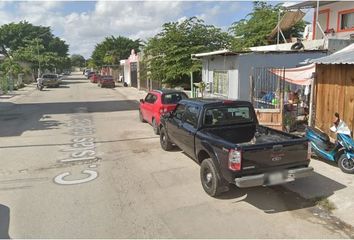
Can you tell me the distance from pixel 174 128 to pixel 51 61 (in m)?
59.5

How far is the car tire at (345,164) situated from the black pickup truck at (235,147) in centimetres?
175

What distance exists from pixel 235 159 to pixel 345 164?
10.7 feet

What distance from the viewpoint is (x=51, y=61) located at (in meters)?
62.4

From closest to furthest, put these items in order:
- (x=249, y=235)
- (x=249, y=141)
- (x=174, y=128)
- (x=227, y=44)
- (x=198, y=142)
Answer: (x=249, y=235) < (x=198, y=142) < (x=249, y=141) < (x=174, y=128) < (x=227, y=44)

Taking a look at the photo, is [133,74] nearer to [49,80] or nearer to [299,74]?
[49,80]

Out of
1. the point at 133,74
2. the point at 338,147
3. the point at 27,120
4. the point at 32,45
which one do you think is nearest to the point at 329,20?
the point at 338,147

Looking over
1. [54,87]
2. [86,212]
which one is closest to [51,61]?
[54,87]

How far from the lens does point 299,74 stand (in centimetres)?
1083

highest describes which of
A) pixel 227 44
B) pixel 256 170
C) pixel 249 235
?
pixel 227 44

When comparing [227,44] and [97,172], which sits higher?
[227,44]

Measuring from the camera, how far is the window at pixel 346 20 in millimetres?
18375

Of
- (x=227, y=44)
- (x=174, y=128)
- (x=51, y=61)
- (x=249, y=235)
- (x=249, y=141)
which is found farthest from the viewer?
(x=51, y=61)

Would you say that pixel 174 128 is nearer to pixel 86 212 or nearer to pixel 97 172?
pixel 97 172

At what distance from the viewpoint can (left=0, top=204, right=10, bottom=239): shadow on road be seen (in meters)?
4.79
